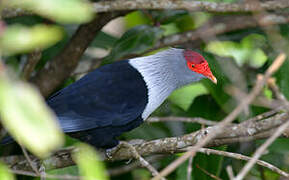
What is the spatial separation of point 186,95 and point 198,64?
0.55 m

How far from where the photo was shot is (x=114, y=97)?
2.97 m

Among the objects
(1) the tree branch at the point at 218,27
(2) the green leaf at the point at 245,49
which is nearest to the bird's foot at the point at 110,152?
(1) the tree branch at the point at 218,27

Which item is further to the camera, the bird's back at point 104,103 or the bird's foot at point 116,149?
the bird's back at point 104,103

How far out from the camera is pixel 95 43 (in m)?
3.83

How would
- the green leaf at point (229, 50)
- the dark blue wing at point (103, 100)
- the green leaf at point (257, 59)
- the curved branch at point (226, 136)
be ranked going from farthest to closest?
the green leaf at point (229, 50), the green leaf at point (257, 59), the dark blue wing at point (103, 100), the curved branch at point (226, 136)

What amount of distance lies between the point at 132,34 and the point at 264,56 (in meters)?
1.19

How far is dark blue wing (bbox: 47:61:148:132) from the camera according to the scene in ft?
9.44

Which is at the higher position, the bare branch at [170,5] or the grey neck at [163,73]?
the bare branch at [170,5]

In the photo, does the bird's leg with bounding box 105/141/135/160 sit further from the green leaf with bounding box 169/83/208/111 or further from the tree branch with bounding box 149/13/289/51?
the tree branch with bounding box 149/13/289/51

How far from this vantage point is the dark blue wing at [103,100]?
2877 millimetres

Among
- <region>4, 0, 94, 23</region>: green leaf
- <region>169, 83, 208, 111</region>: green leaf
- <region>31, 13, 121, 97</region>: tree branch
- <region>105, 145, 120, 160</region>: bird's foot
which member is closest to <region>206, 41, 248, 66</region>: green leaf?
<region>169, 83, 208, 111</region>: green leaf

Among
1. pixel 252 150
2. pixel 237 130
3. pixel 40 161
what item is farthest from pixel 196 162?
pixel 40 161

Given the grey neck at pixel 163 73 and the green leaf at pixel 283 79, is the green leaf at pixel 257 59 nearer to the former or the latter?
the green leaf at pixel 283 79

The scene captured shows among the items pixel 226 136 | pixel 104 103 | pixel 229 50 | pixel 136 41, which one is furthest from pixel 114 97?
pixel 229 50
